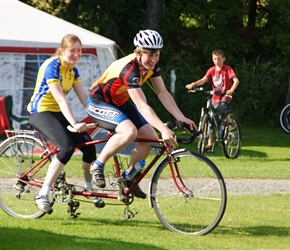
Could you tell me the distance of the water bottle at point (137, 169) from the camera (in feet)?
27.8

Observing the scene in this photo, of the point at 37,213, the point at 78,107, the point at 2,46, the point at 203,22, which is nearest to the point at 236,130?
the point at 78,107

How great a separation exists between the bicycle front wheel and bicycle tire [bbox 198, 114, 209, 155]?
7.28 metres

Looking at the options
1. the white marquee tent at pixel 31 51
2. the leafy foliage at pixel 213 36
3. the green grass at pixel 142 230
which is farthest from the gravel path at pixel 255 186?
the leafy foliage at pixel 213 36

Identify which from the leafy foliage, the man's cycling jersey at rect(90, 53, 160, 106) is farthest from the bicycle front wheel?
the leafy foliage

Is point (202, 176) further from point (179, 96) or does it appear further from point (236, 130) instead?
point (179, 96)

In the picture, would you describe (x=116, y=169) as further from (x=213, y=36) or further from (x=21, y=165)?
(x=213, y=36)

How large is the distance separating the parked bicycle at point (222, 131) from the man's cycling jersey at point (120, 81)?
24.3ft

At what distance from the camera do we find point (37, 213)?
29.3 ft

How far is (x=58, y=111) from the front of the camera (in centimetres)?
872

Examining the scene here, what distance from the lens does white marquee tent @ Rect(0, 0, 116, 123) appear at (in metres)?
16.1

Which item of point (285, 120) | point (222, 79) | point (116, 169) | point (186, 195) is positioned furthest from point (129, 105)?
point (285, 120)

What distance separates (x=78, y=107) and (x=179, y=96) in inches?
327

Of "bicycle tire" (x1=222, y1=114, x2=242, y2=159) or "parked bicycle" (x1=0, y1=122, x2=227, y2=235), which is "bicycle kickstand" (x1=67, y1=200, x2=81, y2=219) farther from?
"bicycle tire" (x1=222, y1=114, x2=242, y2=159)

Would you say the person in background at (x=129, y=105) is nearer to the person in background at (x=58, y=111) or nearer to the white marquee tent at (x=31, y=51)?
the person in background at (x=58, y=111)
